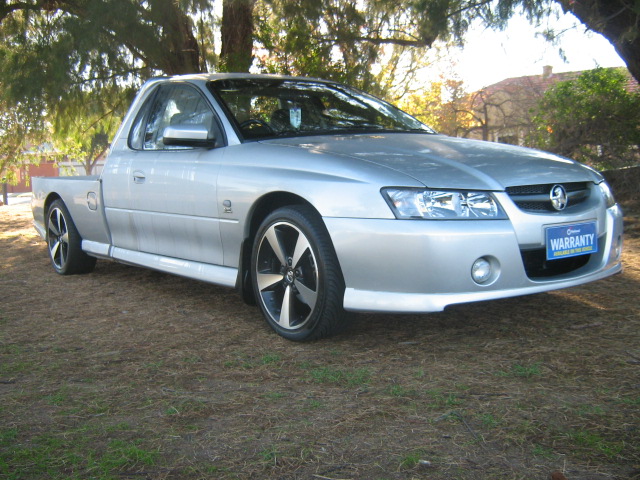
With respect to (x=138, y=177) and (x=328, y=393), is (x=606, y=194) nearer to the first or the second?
(x=328, y=393)

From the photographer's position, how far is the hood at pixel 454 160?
3.60 m

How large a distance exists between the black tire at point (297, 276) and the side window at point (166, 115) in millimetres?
1001

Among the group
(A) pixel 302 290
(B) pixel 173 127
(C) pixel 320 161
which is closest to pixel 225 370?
(A) pixel 302 290

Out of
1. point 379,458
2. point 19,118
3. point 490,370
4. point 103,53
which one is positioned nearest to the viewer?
point 379,458

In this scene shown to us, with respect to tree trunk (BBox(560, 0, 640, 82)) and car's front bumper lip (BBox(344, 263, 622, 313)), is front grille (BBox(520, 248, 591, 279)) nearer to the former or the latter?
car's front bumper lip (BBox(344, 263, 622, 313))

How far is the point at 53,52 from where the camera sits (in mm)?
8586

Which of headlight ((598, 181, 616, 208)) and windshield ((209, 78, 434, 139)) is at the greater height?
windshield ((209, 78, 434, 139))

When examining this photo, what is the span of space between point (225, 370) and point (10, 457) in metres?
1.20

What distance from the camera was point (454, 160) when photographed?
381 cm

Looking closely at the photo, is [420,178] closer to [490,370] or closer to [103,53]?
[490,370]

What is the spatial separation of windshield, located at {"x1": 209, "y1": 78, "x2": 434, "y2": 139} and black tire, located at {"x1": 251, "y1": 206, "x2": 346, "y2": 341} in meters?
0.77

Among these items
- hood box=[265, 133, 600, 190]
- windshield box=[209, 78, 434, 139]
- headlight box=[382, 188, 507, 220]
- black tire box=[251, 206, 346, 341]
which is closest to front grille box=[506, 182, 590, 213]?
hood box=[265, 133, 600, 190]

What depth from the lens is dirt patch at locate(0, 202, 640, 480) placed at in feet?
8.11

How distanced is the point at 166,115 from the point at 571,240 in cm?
298
